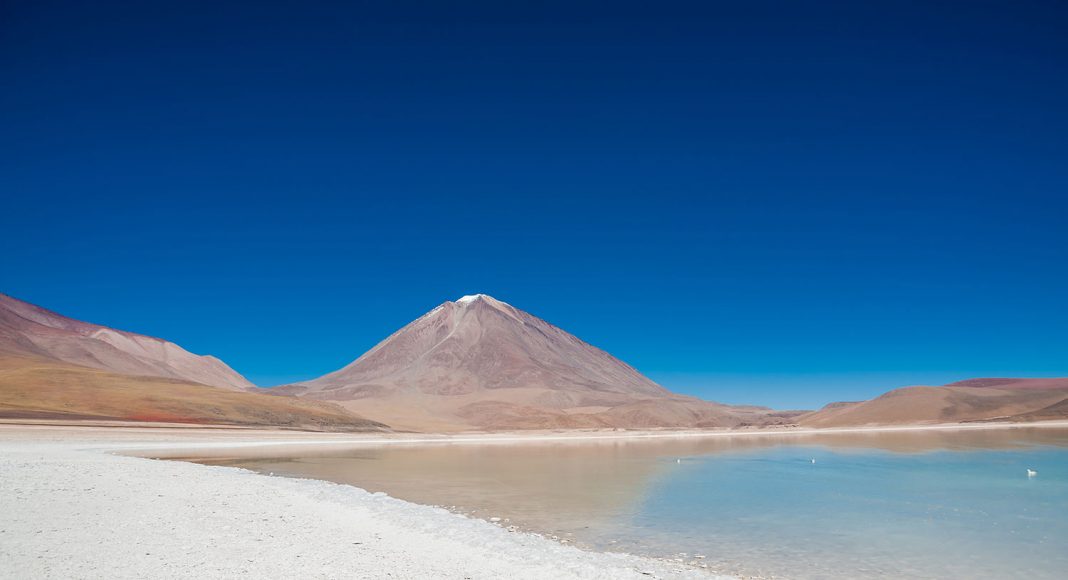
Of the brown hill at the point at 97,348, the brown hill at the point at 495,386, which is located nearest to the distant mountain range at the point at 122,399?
the brown hill at the point at 97,348

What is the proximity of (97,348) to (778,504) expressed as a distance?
430 feet

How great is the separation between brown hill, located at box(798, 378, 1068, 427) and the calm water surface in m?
65.8

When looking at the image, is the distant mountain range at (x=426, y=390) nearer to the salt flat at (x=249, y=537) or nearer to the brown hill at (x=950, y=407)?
the brown hill at (x=950, y=407)

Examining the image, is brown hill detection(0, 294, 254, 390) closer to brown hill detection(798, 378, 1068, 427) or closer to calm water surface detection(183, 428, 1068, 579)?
calm water surface detection(183, 428, 1068, 579)

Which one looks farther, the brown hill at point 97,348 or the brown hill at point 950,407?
the brown hill at point 97,348

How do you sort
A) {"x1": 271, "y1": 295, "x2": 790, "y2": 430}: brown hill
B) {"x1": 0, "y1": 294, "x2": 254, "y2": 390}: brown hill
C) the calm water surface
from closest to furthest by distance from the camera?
the calm water surface, {"x1": 271, "y1": 295, "x2": 790, "y2": 430}: brown hill, {"x1": 0, "y1": 294, "x2": 254, "y2": 390}: brown hill

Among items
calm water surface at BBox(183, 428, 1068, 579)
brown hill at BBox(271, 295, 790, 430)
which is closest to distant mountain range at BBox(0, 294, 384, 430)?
brown hill at BBox(271, 295, 790, 430)

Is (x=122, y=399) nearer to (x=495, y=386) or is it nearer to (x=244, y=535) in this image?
(x=244, y=535)

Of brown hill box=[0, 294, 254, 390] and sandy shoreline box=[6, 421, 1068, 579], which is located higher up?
brown hill box=[0, 294, 254, 390]

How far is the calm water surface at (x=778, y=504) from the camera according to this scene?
13.0m

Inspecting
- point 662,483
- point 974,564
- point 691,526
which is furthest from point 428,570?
point 662,483

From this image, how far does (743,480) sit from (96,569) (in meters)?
23.4

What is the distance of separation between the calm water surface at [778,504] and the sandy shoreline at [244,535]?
→ 2.22 metres

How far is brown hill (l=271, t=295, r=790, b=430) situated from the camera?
104125 mm
